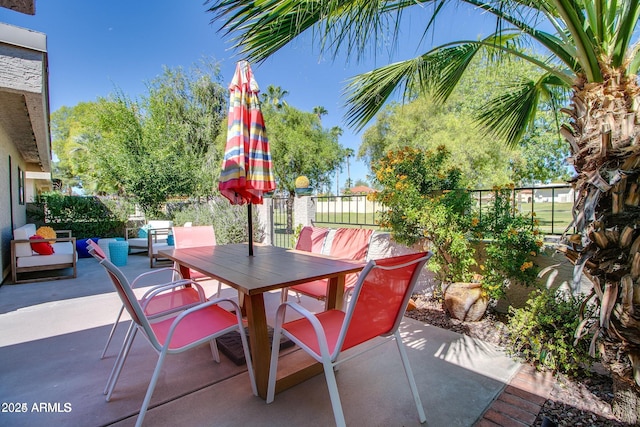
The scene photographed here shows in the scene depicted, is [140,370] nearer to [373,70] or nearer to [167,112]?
[373,70]

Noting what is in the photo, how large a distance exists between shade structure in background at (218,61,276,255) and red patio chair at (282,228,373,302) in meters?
0.97

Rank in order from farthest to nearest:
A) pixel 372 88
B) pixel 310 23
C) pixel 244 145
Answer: pixel 372 88 < pixel 244 145 < pixel 310 23

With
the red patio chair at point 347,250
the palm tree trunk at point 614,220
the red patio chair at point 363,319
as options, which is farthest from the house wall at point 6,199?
the palm tree trunk at point 614,220

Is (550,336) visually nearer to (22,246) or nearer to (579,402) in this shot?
(579,402)

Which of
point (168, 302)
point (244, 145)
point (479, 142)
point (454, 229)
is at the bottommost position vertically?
point (168, 302)

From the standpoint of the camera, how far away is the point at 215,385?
6.98 ft

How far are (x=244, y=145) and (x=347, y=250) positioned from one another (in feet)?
5.29

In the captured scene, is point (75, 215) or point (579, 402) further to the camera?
point (75, 215)

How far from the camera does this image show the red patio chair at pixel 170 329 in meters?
1.63

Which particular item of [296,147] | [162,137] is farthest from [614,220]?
[296,147]

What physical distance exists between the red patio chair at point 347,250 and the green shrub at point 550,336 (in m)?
1.49

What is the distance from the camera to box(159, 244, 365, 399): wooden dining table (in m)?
1.93

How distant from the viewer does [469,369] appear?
2.33m

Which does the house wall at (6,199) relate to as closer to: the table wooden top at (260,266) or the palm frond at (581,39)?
the table wooden top at (260,266)
